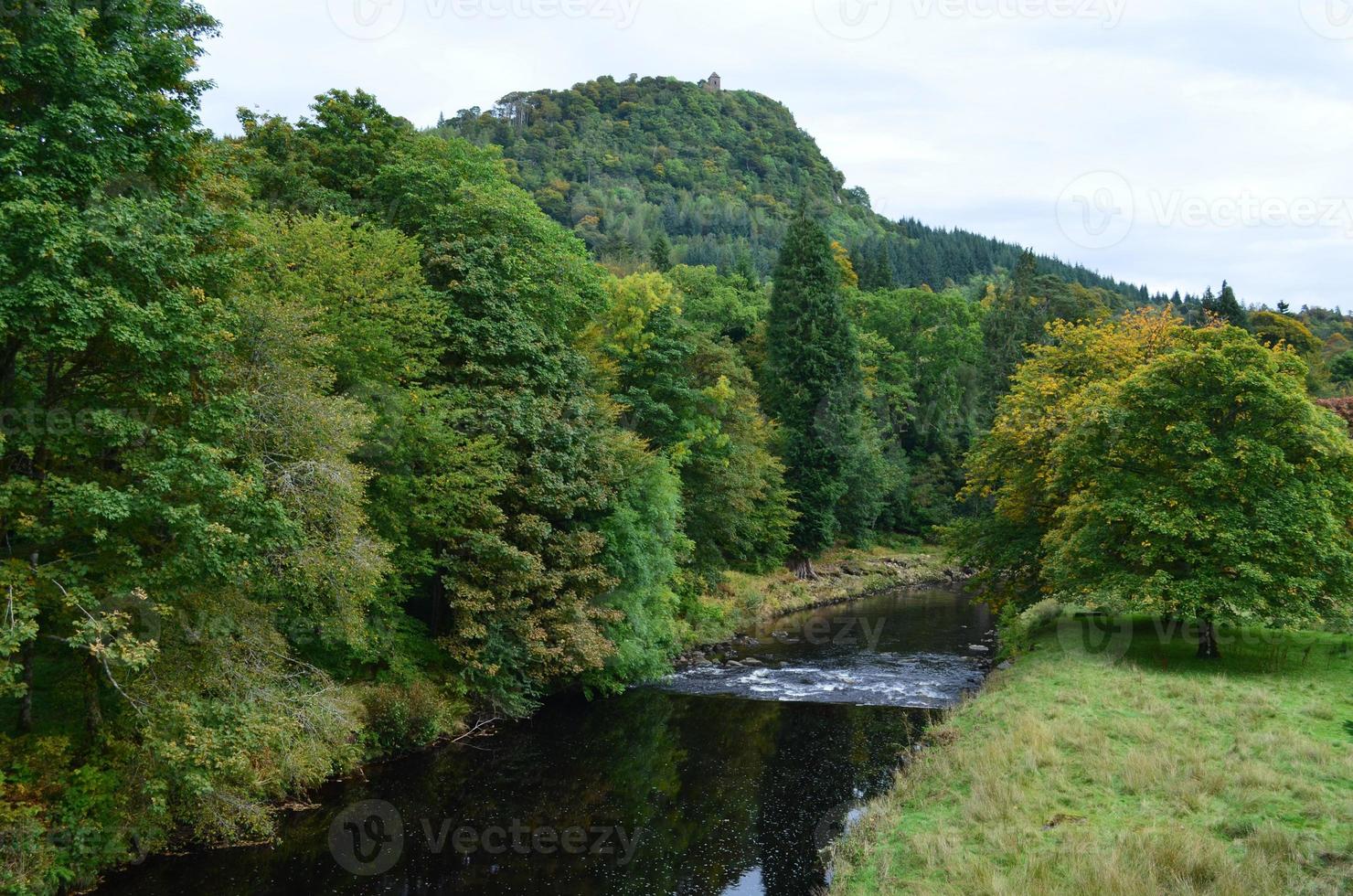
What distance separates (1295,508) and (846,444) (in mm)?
32023

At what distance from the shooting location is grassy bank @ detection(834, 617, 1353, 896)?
10828 millimetres

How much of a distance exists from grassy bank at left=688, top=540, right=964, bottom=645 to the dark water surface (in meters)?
7.96

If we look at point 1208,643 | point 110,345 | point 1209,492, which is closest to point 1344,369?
point 1208,643

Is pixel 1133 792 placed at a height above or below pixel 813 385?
below

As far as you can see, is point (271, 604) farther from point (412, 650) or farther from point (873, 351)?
point (873, 351)

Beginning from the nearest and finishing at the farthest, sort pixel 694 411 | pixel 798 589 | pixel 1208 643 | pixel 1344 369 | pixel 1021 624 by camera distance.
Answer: pixel 1208 643 → pixel 1021 624 → pixel 694 411 → pixel 798 589 → pixel 1344 369

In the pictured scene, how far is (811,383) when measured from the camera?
51.9 meters

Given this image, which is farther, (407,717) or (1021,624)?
(1021,624)

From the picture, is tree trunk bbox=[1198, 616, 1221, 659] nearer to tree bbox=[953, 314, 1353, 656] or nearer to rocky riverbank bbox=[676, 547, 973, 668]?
tree bbox=[953, 314, 1353, 656]

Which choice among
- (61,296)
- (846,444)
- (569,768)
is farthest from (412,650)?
(846,444)

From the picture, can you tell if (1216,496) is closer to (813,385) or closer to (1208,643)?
(1208,643)

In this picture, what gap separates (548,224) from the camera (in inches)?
1144

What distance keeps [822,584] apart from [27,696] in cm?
4087

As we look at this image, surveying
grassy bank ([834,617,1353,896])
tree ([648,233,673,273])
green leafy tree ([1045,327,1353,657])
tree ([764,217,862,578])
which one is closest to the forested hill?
tree ([648,233,673,273])
